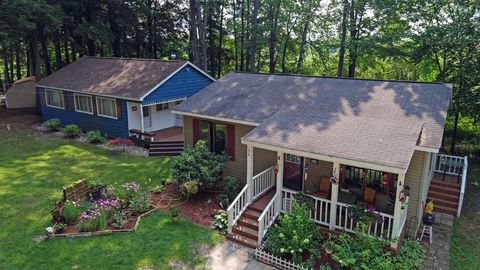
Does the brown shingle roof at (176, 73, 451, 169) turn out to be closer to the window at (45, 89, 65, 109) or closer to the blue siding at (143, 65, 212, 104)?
the blue siding at (143, 65, 212, 104)

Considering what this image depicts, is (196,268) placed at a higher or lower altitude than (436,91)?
lower

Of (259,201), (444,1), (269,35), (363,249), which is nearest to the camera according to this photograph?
(363,249)

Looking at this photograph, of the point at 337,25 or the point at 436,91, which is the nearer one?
the point at 436,91

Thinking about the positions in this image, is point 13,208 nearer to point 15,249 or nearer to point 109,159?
point 15,249

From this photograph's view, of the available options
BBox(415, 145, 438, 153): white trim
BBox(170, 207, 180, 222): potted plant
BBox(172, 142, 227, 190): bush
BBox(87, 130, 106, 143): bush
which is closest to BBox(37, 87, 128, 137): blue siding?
BBox(87, 130, 106, 143): bush

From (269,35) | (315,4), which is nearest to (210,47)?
(269,35)

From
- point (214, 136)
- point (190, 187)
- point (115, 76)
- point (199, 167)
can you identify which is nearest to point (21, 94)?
point (115, 76)

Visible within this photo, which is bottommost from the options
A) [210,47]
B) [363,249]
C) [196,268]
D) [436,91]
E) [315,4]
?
[196,268]
